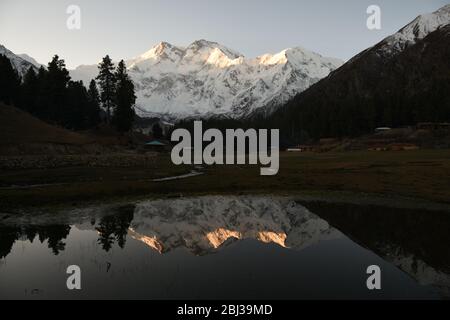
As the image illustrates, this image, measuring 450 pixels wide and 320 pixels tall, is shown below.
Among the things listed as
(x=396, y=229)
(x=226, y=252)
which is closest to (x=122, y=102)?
(x=226, y=252)

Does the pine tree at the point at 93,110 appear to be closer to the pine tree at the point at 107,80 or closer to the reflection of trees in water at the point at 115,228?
the pine tree at the point at 107,80

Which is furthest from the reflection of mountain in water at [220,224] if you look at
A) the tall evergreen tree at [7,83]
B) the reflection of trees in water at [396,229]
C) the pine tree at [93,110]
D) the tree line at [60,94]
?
the pine tree at [93,110]

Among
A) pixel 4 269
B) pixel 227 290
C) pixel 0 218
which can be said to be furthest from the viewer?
Answer: pixel 0 218

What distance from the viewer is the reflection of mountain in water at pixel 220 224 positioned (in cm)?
2402

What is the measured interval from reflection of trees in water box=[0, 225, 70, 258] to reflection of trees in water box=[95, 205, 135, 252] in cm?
234

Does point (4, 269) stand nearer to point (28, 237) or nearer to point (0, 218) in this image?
point (28, 237)

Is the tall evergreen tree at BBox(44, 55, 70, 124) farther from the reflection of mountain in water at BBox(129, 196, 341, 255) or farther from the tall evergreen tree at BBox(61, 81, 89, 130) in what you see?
the reflection of mountain in water at BBox(129, 196, 341, 255)

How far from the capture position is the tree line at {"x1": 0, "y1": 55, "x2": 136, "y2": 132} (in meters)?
103

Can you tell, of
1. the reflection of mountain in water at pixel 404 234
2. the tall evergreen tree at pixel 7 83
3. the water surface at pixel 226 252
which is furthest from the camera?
the tall evergreen tree at pixel 7 83

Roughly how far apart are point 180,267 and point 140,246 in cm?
498

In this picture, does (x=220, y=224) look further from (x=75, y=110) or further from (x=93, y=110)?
(x=93, y=110)

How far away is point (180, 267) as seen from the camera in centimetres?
1869
